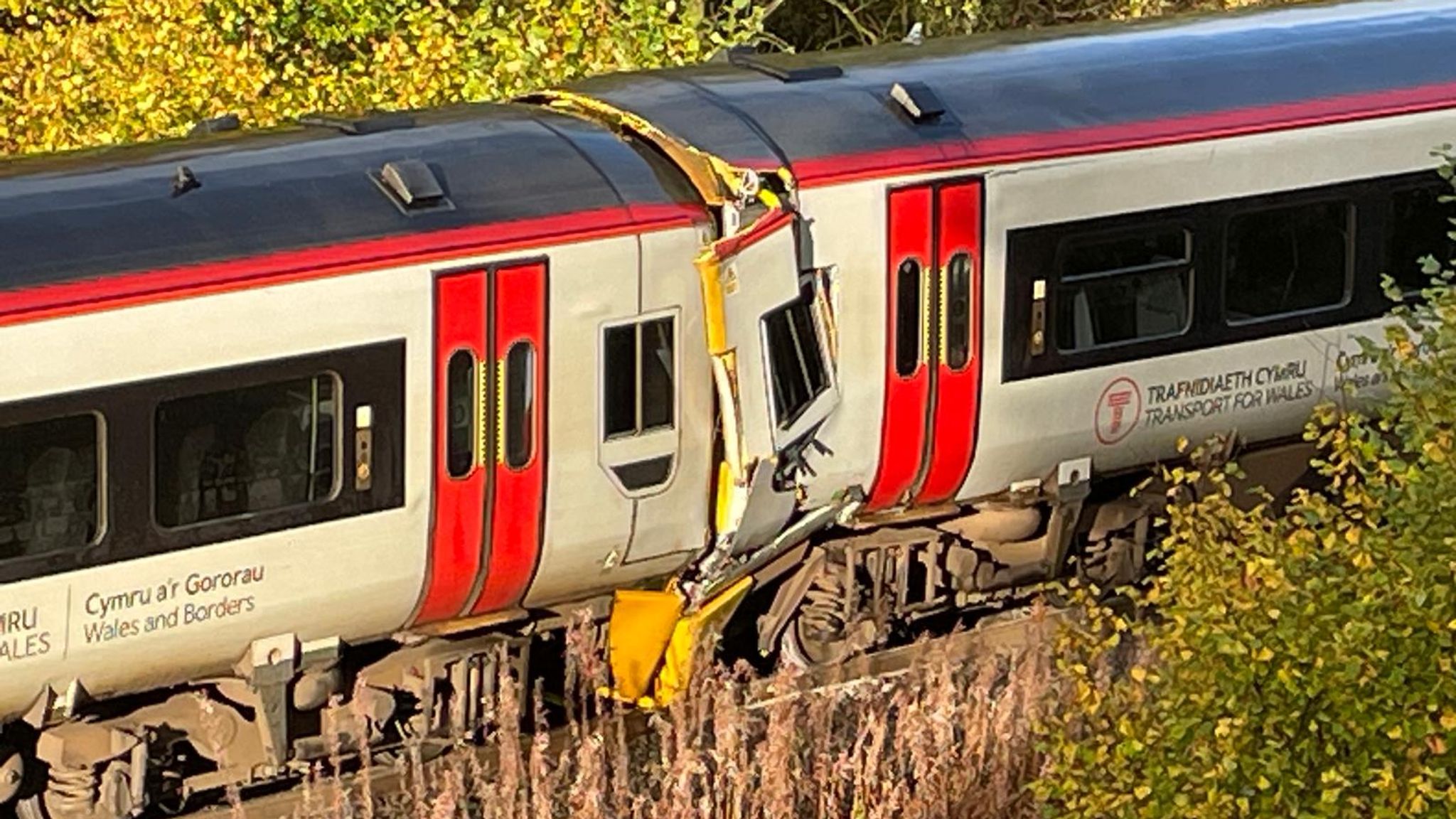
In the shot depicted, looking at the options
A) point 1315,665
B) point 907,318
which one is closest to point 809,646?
point 907,318

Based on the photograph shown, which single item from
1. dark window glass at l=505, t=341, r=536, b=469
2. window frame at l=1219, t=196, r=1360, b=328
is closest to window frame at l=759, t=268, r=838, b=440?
dark window glass at l=505, t=341, r=536, b=469

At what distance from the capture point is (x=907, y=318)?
11.0 meters

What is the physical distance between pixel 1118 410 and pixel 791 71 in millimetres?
2257

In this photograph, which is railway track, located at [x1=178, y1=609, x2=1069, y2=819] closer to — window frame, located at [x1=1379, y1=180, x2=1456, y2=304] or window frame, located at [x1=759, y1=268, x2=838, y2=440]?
window frame, located at [x1=759, y1=268, x2=838, y2=440]

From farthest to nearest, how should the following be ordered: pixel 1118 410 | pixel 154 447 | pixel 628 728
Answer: pixel 1118 410 → pixel 628 728 → pixel 154 447

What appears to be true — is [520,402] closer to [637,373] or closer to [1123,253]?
[637,373]

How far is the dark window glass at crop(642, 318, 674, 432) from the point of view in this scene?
33.3 feet

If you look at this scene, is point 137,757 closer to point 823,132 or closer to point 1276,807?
point 823,132

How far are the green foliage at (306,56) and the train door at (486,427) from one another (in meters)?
5.00

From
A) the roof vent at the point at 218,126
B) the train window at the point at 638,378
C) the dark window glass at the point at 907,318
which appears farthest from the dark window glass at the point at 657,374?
the roof vent at the point at 218,126

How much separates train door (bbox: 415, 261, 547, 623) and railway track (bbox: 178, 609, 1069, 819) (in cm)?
71

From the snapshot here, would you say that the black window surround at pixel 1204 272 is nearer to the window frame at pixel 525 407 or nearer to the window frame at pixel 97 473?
the window frame at pixel 525 407

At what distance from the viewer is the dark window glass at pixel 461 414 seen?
380 inches

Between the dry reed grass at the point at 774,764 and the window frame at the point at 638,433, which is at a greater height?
the window frame at the point at 638,433
